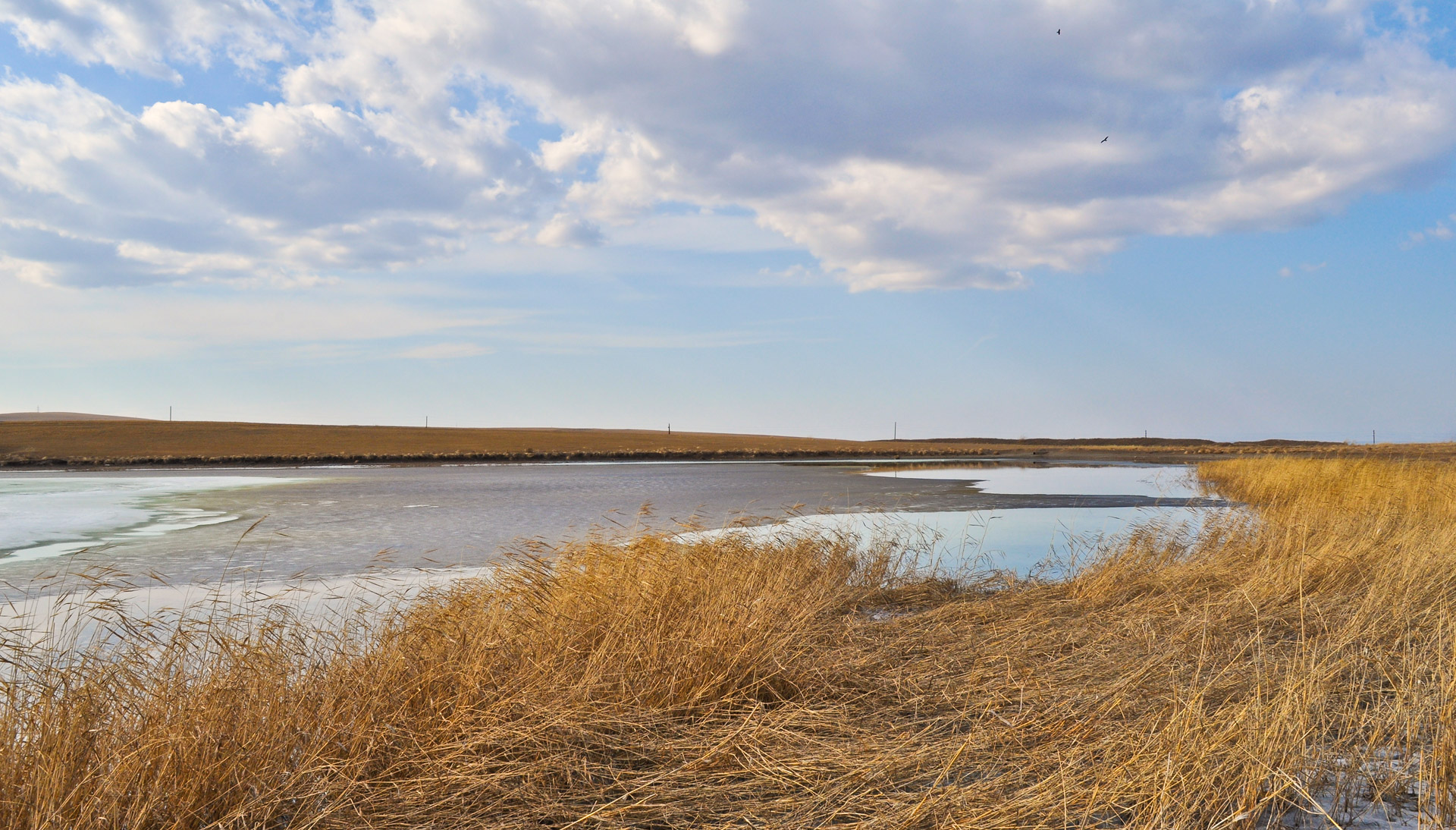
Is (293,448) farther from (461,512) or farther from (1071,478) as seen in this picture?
(1071,478)

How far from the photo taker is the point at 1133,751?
4098mm

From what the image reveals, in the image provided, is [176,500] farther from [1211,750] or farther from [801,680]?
[1211,750]

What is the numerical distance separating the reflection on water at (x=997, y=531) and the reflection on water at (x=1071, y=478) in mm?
6395

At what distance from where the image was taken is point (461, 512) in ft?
65.0

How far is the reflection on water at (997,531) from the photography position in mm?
12461

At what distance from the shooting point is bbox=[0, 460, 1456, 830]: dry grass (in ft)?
12.2

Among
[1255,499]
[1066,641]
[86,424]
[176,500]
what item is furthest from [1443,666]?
[86,424]

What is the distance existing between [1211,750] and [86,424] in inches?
4387

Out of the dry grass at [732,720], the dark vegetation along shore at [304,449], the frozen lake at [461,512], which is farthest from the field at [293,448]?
the dry grass at [732,720]

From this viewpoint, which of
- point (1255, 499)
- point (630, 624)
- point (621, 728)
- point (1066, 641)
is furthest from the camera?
point (1255, 499)

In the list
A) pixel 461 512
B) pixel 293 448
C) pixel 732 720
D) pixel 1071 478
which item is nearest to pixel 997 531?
pixel 461 512

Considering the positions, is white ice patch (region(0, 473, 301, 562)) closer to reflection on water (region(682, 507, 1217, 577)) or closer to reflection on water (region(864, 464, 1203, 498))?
reflection on water (region(682, 507, 1217, 577))

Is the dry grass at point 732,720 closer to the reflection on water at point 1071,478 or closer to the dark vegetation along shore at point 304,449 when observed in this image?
the reflection on water at point 1071,478

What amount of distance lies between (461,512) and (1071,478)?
25767 millimetres
